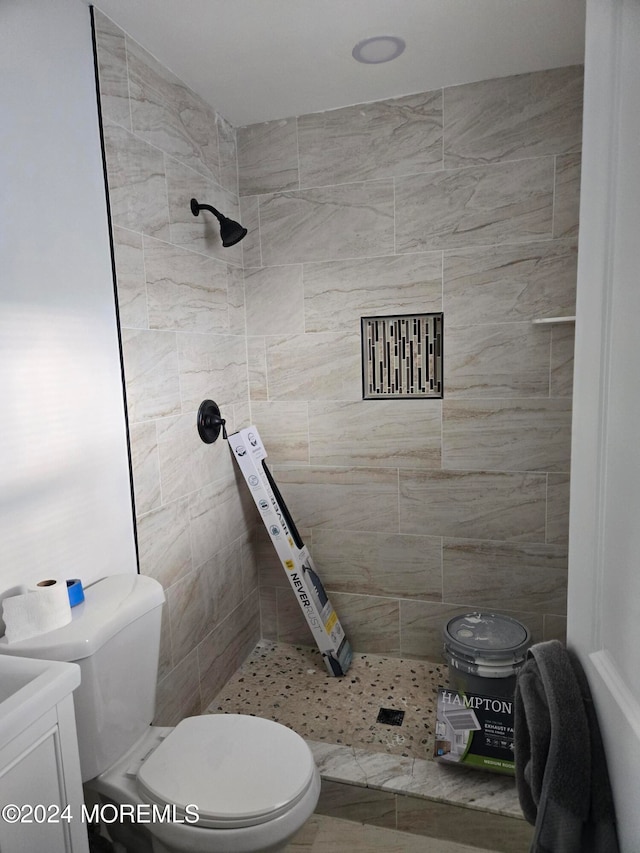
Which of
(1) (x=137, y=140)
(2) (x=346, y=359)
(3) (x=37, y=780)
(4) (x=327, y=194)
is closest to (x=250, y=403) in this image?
(2) (x=346, y=359)

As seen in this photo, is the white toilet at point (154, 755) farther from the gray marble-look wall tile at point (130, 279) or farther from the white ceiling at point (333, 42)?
the white ceiling at point (333, 42)

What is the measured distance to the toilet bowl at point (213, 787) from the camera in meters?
1.17

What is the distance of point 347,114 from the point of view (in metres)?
2.17

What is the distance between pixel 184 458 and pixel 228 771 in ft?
3.35

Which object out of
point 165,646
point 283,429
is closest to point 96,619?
point 165,646

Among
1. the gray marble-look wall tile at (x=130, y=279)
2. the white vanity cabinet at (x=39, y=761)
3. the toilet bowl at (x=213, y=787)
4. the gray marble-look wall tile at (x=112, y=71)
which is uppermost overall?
the gray marble-look wall tile at (x=112, y=71)

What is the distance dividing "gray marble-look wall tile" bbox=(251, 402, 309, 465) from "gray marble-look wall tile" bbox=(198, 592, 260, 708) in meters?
0.69

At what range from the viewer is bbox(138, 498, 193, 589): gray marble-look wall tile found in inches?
69.1

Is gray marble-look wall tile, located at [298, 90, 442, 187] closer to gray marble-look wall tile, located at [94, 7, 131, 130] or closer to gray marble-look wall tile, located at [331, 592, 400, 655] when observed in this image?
gray marble-look wall tile, located at [94, 7, 131, 130]

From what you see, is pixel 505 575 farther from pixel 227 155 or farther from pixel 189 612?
pixel 227 155

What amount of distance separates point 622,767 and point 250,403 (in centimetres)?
202

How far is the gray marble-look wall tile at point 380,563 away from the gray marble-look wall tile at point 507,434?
40 centimetres

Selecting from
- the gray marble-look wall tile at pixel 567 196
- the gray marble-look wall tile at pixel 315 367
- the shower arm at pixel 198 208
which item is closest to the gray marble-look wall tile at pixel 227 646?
the gray marble-look wall tile at pixel 315 367

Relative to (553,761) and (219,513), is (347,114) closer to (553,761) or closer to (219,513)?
(219,513)
